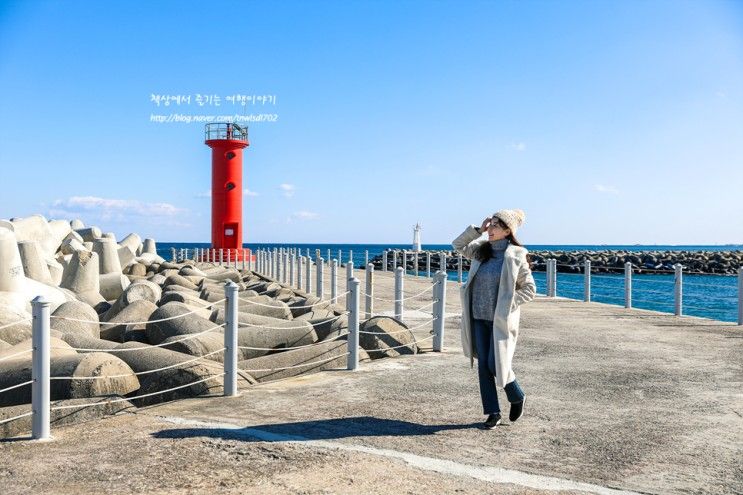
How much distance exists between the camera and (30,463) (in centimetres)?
451

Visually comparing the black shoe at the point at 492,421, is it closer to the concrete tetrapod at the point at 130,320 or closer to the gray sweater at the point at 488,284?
the gray sweater at the point at 488,284

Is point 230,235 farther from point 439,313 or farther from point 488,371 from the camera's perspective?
point 488,371

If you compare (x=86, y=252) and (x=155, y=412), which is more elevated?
(x=86, y=252)

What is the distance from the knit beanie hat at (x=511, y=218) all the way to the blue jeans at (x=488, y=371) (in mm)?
723

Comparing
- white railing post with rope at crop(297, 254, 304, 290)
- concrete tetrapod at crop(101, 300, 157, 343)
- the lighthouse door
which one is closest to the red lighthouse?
the lighthouse door

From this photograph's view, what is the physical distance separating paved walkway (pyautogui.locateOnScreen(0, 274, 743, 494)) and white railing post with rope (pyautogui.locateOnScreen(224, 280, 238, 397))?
188 mm

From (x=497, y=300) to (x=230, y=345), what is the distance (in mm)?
2576

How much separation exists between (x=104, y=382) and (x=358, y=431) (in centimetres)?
221

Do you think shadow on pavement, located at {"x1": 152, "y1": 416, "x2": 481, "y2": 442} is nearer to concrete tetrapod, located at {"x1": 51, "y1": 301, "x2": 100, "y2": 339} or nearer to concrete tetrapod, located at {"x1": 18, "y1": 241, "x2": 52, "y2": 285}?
concrete tetrapod, located at {"x1": 51, "y1": 301, "x2": 100, "y2": 339}

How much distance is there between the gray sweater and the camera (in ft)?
17.9

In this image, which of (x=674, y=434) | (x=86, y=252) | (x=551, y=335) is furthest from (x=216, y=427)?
(x=86, y=252)

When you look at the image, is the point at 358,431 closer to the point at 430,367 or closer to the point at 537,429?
the point at 537,429

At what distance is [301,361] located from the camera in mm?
7996

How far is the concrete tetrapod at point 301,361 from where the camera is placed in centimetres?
778
